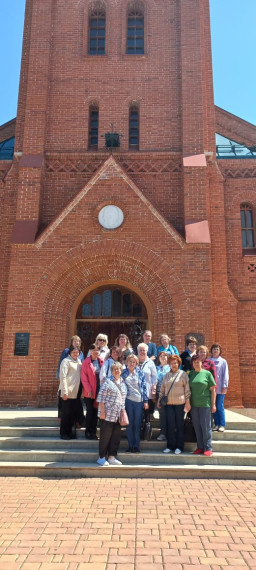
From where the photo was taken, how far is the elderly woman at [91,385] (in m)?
6.82

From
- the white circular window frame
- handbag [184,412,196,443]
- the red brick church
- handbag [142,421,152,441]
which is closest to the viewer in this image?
handbag [184,412,196,443]

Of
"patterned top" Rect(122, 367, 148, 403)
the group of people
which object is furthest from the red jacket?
"patterned top" Rect(122, 367, 148, 403)

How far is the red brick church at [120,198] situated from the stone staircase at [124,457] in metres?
3.17

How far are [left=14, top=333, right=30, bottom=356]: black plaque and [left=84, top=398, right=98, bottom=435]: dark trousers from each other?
155 inches

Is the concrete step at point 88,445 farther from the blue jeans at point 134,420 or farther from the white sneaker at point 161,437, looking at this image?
the blue jeans at point 134,420

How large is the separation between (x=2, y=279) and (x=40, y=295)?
5.47 ft

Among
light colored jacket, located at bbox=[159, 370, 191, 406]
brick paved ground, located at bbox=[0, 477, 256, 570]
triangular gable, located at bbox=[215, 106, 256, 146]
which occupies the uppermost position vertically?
triangular gable, located at bbox=[215, 106, 256, 146]

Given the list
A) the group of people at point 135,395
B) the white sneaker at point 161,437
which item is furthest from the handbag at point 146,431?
the white sneaker at point 161,437

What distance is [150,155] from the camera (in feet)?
40.4

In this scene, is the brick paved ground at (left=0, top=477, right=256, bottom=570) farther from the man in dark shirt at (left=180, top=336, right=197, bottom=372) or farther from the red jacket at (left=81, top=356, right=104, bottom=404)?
the man in dark shirt at (left=180, top=336, right=197, bottom=372)

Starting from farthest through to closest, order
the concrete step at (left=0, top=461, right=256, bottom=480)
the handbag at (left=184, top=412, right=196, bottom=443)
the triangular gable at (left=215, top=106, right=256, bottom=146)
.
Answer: the triangular gable at (left=215, top=106, right=256, bottom=146), the handbag at (left=184, top=412, right=196, bottom=443), the concrete step at (left=0, top=461, right=256, bottom=480)

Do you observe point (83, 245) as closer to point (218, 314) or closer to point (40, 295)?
point (40, 295)

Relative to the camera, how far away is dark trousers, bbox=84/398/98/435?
271 inches

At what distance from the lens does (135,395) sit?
641 centimetres
